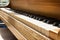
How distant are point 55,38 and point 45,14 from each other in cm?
104

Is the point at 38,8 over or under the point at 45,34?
under

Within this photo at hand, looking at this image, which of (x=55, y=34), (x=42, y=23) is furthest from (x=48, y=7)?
(x=55, y=34)

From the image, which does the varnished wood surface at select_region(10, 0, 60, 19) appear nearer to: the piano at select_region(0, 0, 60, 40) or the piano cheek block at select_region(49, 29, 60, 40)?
the piano at select_region(0, 0, 60, 40)

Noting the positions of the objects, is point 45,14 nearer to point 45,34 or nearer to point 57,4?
point 57,4

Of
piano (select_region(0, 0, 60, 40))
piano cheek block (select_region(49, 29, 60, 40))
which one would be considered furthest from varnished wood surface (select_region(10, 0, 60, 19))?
piano cheek block (select_region(49, 29, 60, 40))

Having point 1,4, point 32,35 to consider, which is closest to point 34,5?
point 32,35

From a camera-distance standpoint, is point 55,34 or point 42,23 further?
point 42,23

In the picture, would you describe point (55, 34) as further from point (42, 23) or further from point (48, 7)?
point (48, 7)

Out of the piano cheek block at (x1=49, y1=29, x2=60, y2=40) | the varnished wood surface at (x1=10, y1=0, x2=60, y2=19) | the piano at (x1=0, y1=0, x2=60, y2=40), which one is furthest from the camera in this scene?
the varnished wood surface at (x1=10, y1=0, x2=60, y2=19)

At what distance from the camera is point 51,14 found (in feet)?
5.46

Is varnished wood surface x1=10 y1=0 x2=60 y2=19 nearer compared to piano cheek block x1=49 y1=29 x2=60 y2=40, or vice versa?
piano cheek block x1=49 y1=29 x2=60 y2=40

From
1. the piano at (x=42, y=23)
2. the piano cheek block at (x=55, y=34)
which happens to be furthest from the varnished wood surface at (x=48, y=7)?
the piano cheek block at (x=55, y=34)

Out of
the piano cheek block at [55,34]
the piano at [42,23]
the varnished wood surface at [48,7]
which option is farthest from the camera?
the varnished wood surface at [48,7]

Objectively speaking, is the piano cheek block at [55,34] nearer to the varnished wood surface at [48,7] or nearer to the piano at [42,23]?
the piano at [42,23]
